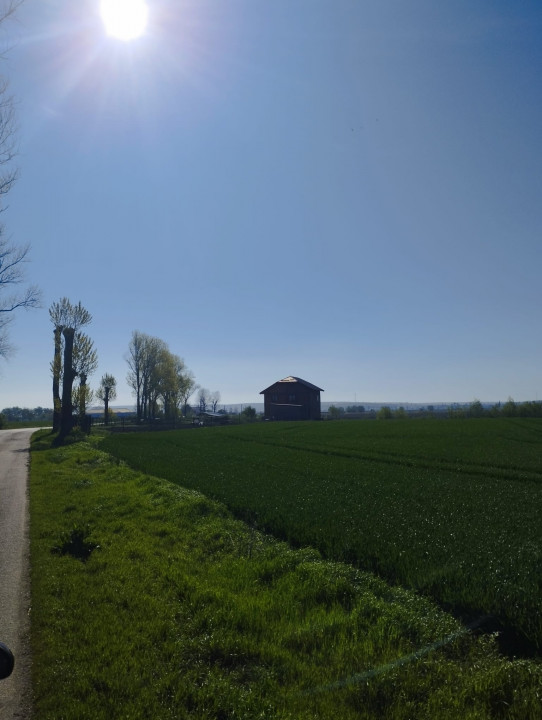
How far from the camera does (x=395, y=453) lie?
25094 mm

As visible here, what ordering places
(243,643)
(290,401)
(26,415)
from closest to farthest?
(243,643) → (290,401) → (26,415)

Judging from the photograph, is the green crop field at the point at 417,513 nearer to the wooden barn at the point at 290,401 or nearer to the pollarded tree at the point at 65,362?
the pollarded tree at the point at 65,362

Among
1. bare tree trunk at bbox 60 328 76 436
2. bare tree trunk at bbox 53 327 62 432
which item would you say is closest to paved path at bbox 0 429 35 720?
bare tree trunk at bbox 60 328 76 436

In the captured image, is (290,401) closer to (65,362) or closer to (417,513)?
(65,362)

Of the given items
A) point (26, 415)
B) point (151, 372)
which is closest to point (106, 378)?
point (151, 372)

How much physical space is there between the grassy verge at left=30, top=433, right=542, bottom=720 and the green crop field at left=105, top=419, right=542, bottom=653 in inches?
24.5

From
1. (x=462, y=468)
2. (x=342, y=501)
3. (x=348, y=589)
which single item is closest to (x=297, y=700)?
(x=348, y=589)

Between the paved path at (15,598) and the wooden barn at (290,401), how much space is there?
65923 millimetres

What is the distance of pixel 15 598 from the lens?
639cm

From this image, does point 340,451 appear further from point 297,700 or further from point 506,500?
point 297,700

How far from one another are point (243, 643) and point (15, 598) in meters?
3.66

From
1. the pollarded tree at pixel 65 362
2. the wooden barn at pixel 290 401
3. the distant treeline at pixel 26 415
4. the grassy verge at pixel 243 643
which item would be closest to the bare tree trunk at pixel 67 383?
the pollarded tree at pixel 65 362

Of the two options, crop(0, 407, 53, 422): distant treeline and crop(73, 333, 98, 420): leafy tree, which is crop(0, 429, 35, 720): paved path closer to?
crop(73, 333, 98, 420): leafy tree

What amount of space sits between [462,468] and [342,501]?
9.58 metres
